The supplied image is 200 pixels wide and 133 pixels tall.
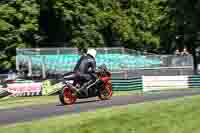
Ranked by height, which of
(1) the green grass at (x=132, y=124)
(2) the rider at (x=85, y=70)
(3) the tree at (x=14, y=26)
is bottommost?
(1) the green grass at (x=132, y=124)

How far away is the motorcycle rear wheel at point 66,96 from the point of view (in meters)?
18.3

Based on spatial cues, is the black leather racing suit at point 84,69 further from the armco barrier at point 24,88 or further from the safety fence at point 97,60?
the safety fence at point 97,60

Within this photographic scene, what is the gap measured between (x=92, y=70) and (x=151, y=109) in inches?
275

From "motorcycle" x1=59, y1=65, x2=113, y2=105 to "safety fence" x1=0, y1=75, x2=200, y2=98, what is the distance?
7.33m

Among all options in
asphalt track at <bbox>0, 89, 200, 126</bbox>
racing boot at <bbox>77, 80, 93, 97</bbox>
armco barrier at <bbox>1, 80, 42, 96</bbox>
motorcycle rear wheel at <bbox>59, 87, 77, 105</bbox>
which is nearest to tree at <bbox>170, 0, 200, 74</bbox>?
armco barrier at <bbox>1, 80, 42, 96</bbox>

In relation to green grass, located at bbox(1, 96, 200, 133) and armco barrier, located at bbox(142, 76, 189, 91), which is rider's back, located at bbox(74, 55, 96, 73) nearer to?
green grass, located at bbox(1, 96, 200, 133)

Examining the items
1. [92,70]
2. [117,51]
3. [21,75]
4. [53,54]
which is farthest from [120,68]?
[92,70]

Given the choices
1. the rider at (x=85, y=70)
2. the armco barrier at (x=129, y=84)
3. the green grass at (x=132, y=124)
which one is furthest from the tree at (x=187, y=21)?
the green grass at (x=132, y=124)

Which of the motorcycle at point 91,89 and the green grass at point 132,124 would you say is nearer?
the green grass at point 132,124

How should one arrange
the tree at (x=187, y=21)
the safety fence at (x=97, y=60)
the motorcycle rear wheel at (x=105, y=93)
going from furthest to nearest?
the tree at (x=187, y=21) → the safety fence at (x=97, y=60) → the motorcycle rear wheel at (x=105, y=93)

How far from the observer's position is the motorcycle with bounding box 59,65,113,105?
1844 cm

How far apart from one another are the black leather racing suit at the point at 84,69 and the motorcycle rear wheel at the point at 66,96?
47 centimetres

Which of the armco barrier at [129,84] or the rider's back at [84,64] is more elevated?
the rider's back at [84,64]

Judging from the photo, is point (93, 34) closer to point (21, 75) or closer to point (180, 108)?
point (21, 75)
